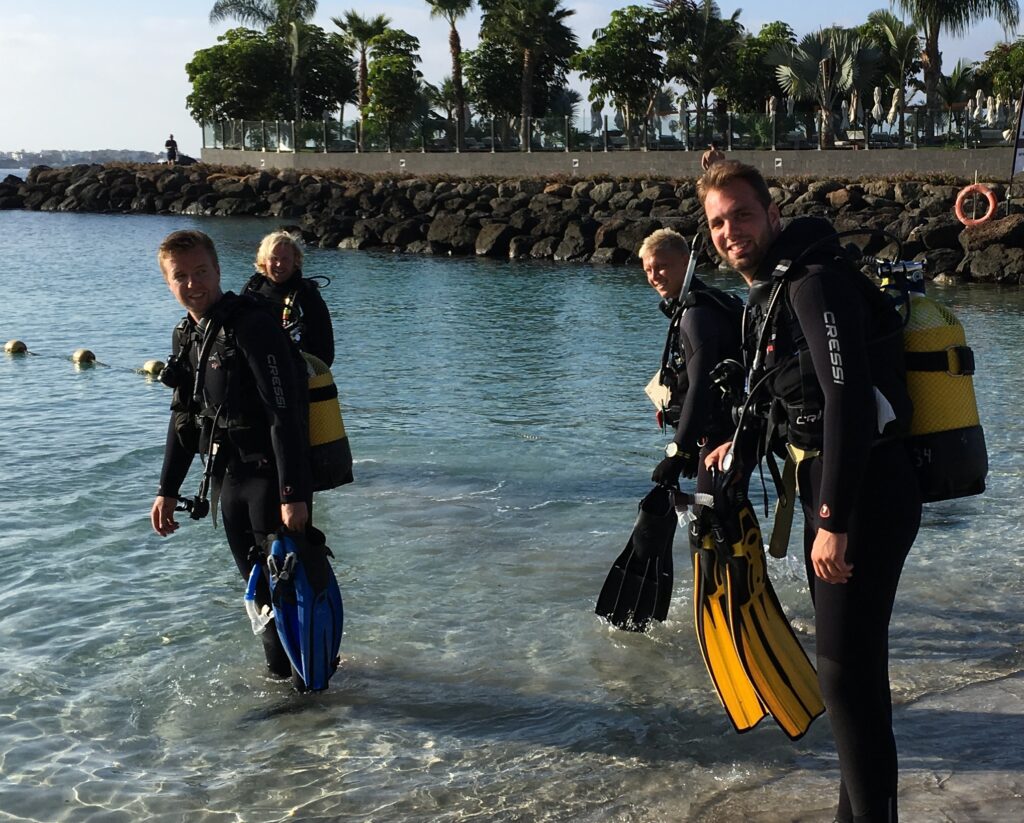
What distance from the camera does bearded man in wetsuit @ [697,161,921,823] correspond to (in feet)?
10.2

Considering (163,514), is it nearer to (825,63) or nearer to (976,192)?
(976,192)

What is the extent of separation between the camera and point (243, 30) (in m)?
74.9

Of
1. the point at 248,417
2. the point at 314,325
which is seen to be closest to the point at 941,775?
the point at 248,417

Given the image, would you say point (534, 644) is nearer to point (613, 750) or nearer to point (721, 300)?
point (613, 750)

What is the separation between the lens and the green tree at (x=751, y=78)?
2072 inches

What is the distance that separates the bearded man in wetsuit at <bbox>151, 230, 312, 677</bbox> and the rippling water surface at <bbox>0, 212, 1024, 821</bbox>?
812 millimetres

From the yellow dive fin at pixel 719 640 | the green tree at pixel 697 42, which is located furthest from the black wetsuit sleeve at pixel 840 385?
the green tree at pixel 697 42

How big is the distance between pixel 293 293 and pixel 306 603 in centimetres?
291

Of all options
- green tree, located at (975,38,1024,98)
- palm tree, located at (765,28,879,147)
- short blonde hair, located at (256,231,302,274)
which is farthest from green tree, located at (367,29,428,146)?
short blonde hair, located at (256,231,302,274)

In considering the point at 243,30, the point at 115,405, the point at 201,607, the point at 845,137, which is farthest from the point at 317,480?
the point at 243,30

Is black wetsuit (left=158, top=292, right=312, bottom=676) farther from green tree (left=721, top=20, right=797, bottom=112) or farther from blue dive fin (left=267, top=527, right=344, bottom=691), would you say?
green tree (left=721, top=20, right=797, bottom=112)

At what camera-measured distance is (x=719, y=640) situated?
4184 millimetres

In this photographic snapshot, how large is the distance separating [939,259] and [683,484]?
19244 millimetres

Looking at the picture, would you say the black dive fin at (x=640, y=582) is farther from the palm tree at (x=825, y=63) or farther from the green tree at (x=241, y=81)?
the green tree at (x=241, y=81)
